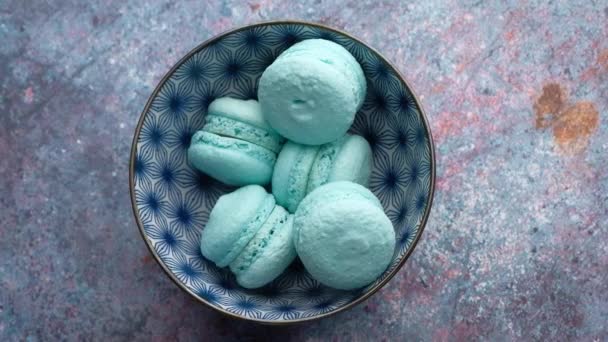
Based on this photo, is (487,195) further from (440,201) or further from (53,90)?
(53,90)

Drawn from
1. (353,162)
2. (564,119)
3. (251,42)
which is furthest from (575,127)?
(251,42)

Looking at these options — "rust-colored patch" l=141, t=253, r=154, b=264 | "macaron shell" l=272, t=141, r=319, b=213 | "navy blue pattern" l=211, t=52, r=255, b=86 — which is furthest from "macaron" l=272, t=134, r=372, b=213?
"rust-colored patch" l=141, t=253, r=154, b=264

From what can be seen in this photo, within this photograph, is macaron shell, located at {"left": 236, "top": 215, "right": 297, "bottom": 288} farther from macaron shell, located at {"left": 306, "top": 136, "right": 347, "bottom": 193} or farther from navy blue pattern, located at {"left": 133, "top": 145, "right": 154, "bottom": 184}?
navy blue pattern, located at {"left": 133, "top": 145, "right": 154, "bottom": 184}

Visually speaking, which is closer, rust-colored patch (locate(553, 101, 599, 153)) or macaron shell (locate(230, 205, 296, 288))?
macaron shell (locate(230, 205, 296, 288))

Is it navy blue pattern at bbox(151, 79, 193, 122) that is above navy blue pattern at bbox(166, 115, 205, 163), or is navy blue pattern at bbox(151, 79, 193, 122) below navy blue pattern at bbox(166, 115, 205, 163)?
above

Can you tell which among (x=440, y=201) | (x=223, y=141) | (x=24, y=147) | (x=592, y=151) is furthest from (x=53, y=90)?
(x=592, y=151)

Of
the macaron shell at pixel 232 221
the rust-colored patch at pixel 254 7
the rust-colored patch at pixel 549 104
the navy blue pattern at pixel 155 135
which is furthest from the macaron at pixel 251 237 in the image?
the rust-colored patch at pixel 549 104

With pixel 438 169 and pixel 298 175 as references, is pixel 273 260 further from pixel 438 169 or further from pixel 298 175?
pixel 438 169

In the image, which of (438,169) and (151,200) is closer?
(151,200)
